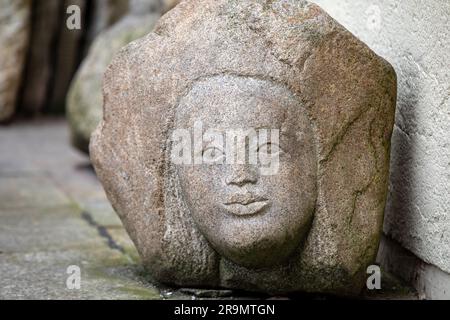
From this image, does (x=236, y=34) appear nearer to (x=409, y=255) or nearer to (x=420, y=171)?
(x=420, y=171)

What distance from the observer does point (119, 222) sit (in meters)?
4.32

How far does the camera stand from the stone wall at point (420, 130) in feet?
9.93

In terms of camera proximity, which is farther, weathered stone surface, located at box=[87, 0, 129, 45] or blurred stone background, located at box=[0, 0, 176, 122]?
weathered stone surface, located at box=[87, 0, 129, 45]

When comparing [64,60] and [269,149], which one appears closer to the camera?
[269,149]

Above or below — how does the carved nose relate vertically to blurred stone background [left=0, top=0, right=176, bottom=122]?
above

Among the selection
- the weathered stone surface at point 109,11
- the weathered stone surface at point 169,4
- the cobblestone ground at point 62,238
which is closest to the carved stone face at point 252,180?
the cobblestone ground at point 62,238

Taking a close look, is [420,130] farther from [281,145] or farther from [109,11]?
[109,11]

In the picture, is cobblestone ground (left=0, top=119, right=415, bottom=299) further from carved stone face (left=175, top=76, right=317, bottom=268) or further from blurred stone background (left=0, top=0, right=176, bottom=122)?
blurred stone background (left=0, top=0, right=176, bottom=122)

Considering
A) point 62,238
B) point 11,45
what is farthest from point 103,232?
point 11,45

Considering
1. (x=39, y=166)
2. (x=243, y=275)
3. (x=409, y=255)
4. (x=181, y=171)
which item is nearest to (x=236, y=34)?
(x=181, y=171)

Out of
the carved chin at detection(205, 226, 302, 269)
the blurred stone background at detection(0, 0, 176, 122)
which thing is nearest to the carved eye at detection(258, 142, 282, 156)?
the carved chin at detection(205, 226, 302, 269)

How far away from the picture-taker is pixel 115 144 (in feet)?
10.3

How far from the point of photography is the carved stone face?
2.78 meters

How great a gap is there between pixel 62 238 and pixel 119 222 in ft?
1.38
